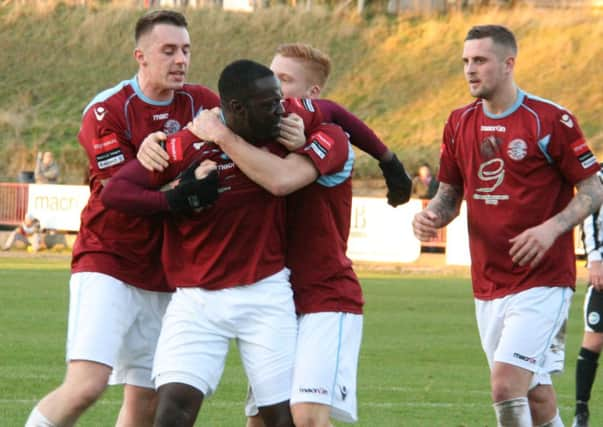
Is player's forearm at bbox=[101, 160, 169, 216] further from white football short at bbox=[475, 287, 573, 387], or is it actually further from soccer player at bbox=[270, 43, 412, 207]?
white football short at bbox=[475, 287, 573, 387]

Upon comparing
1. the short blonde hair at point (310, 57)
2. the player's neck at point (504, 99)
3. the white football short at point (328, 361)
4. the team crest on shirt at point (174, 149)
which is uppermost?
the short blonde hair at point (310, 57)

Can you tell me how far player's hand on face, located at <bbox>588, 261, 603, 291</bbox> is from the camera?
10.5m

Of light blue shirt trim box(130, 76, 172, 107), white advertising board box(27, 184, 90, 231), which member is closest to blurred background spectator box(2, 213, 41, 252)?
white advertising board box(27, 184, 90, 231)

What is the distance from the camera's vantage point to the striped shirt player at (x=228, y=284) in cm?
646

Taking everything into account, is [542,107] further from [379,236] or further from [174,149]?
[379,236]

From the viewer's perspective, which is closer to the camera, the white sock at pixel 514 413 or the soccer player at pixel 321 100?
the soccer player at pixel 321 100

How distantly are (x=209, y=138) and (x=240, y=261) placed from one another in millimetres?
596

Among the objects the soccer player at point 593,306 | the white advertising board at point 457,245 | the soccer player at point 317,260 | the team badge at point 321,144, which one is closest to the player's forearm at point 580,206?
the soccer player at point 317,260

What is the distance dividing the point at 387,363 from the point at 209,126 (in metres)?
7.01

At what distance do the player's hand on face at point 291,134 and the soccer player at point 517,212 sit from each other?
62.0 inches

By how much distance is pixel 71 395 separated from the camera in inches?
275

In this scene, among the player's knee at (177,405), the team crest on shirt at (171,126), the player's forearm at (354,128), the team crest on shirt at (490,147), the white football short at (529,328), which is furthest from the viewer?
the team crest on shirt at (490,147)

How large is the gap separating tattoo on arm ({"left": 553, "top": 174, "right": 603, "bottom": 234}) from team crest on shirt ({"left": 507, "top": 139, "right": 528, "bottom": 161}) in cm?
36

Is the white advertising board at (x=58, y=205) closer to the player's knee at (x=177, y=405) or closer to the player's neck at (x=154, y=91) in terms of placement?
the player's neck at (x=154, y=91)
